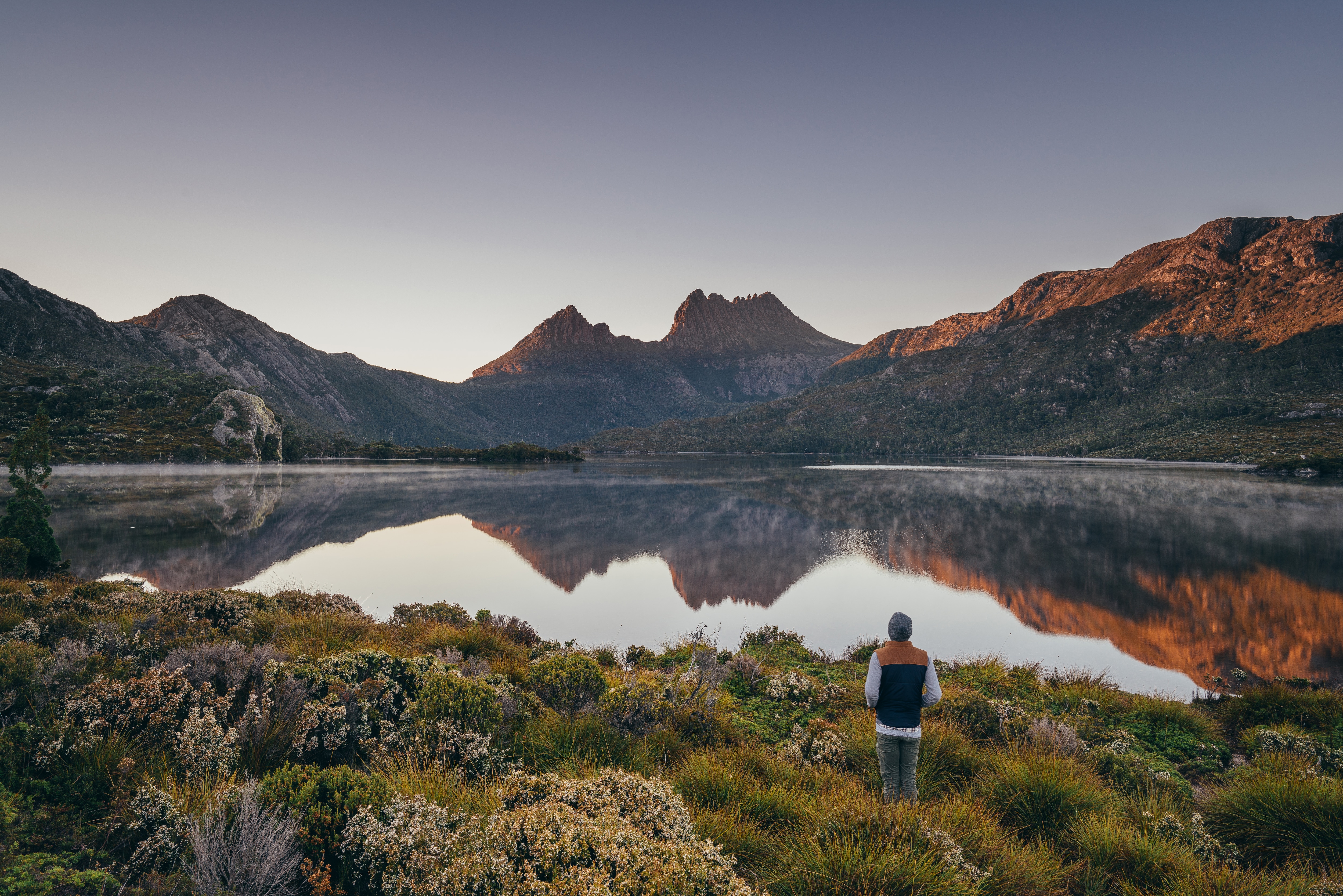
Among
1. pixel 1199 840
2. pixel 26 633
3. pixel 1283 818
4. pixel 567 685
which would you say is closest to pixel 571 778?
pixel 567 685

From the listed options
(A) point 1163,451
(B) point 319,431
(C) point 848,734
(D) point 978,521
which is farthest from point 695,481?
(B) point 319,431

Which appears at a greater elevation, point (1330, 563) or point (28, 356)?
point (28, 356)

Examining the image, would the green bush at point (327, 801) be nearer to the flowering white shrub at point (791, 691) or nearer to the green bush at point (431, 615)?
the flowering white shrub at point (791, 691)

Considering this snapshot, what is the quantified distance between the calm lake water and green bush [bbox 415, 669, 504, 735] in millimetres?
7483

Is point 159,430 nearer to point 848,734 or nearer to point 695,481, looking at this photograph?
point 695,481

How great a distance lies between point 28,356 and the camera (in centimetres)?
13250

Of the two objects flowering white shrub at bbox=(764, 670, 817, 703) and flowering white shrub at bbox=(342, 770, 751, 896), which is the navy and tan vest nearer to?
flowering white shrub at bbox=(342, 770, 751, 896)

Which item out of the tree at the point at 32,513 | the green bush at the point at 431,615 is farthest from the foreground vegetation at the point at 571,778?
the tree at the point at 32,513

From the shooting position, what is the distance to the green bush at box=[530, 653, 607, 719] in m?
7.32

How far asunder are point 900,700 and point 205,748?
635cm

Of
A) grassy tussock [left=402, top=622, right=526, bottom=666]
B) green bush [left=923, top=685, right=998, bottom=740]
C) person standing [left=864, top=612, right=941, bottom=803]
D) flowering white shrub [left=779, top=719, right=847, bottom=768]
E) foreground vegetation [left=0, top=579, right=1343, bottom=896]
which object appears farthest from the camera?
grassy tussock [left=402, top=622, right=526, bottom=666]

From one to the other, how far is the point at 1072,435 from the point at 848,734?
205 metres

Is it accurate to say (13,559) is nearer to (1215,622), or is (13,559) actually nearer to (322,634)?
(322,634)

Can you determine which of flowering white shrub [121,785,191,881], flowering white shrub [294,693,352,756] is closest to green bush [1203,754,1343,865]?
flowering white shrub [294,693,352,756]
